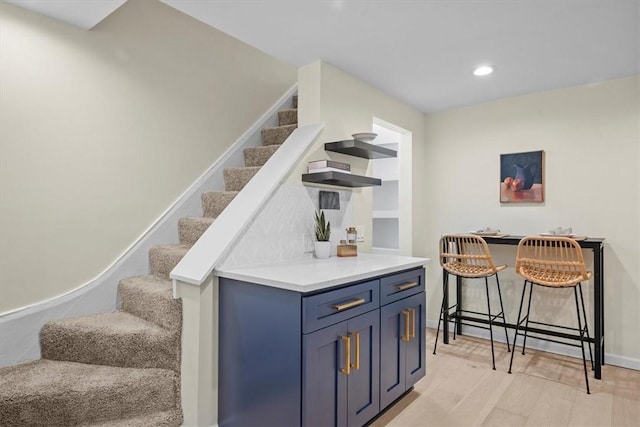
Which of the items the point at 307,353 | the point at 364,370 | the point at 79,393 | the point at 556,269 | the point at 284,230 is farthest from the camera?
the point at 556,269

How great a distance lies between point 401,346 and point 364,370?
1.35 ft

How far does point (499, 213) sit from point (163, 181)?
9.92 feet

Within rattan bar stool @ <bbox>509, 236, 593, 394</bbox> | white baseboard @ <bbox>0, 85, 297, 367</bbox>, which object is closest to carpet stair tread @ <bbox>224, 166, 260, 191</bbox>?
white baseboard @ <bbox>0, 85, 297, 367</bbox>

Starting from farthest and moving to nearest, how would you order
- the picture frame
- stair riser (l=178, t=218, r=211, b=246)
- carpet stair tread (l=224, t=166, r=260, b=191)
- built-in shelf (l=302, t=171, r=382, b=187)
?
the picture frame
carpet stair tread (l=224, t=166, r=260, b=191)
stair riser (l=178, t=218, r=211, b=246)
built-in shelf (l=302, t=171, r=382, b=187)

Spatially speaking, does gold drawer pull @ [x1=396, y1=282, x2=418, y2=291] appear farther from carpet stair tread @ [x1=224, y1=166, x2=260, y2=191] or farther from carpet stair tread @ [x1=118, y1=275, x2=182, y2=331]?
carpet stair tread @ [x1=224, y1=166, x2=260, y2=191]

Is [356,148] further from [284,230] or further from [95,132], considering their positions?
[95,132]

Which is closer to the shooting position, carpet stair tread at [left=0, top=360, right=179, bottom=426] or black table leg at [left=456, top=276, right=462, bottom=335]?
carpet stair tread at [left=0, top=360, right=179, bottom=426]

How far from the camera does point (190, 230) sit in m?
2.75

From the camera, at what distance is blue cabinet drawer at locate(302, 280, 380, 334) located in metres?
1.66

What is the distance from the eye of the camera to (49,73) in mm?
2242

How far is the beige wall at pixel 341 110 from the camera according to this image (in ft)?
8.57

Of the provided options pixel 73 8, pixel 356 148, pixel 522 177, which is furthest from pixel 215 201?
pixel 522 177

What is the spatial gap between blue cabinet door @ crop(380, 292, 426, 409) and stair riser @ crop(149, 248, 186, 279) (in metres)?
1.37

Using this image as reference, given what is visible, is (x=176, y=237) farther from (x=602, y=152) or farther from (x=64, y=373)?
(x=602, y=152)
